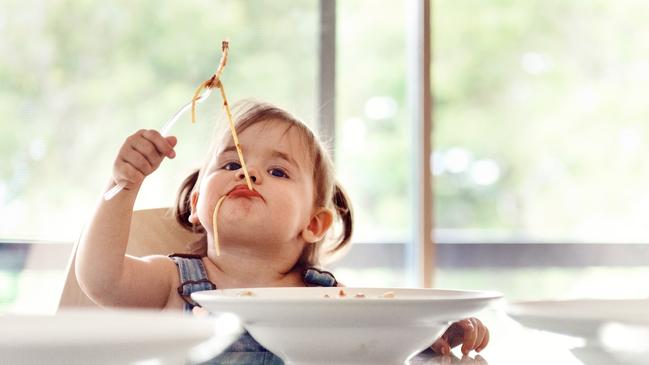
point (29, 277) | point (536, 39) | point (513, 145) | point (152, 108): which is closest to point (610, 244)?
point (513, 145)

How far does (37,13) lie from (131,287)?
2.11 metres

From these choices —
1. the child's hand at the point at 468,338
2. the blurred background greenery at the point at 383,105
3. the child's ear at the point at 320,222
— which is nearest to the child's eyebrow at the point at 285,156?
the child's ear at the point at 320,222

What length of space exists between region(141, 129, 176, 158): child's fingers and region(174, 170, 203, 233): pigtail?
1.25 ft

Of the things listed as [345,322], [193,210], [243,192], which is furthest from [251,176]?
[345,322]

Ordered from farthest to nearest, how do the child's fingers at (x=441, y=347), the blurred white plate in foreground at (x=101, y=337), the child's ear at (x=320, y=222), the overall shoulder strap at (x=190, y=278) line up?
the child's ear at (x=320, y=222) → the overall shoulder strap at (x=190, y=278) → the child's fingers at (x=441, y=347) → the blurred white plate in foreground at (x=101, y=337)

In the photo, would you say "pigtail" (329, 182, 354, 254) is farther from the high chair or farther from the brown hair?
the high chair

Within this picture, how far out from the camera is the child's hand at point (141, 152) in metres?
1.05

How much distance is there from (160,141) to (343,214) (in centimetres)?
62

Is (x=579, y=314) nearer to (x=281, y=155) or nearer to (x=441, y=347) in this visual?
(x=441, y=347)

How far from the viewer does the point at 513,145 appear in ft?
11.3

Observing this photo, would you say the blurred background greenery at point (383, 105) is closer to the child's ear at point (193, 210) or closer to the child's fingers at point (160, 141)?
the child's ear at point (193, 210)

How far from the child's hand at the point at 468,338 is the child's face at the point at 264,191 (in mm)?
407

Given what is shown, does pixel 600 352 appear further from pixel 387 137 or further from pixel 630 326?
pixel 387 137

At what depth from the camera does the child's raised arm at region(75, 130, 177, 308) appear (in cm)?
106
